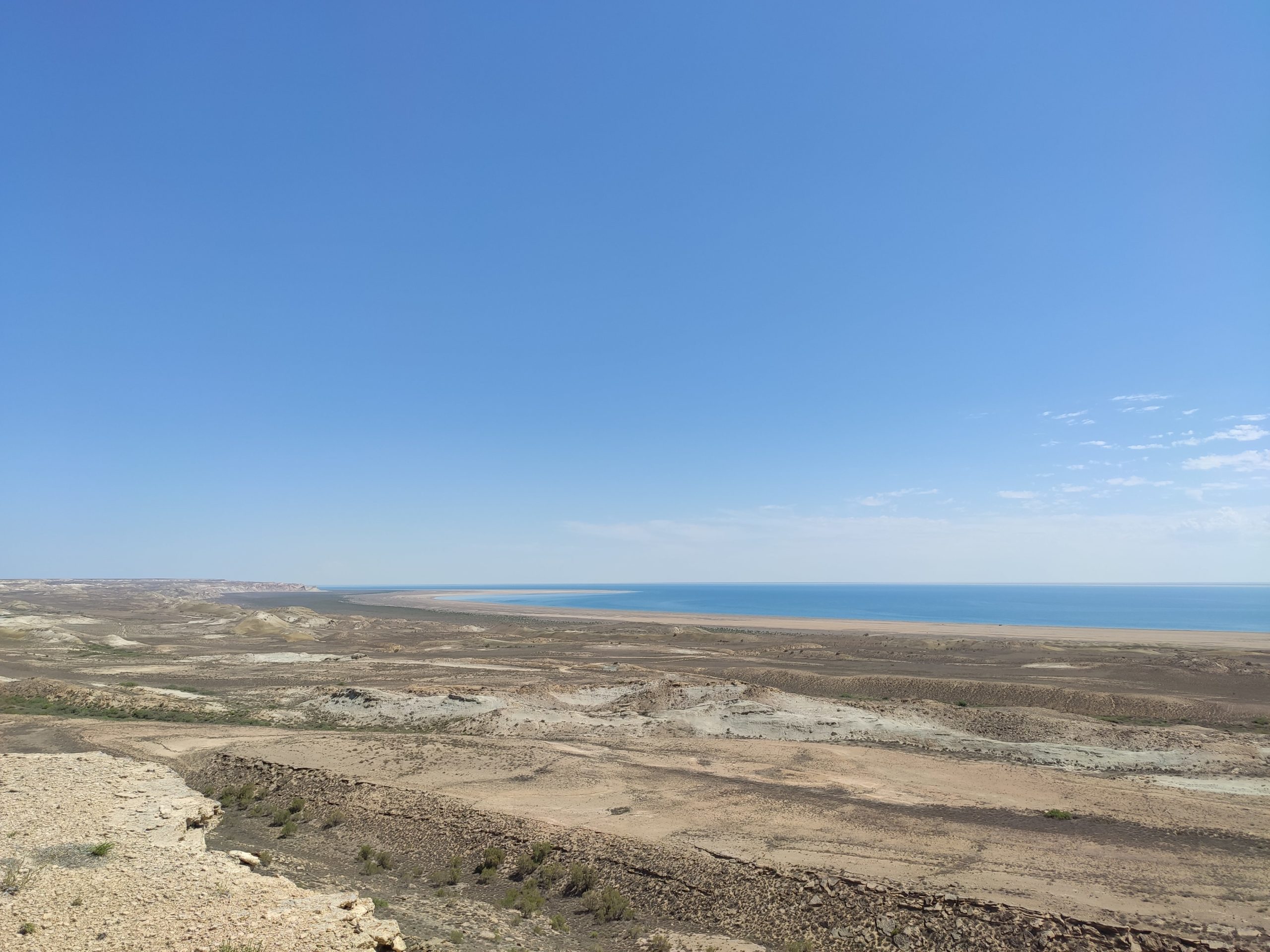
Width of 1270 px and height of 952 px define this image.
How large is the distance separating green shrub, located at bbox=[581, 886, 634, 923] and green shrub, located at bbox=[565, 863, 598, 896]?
6.4 inches

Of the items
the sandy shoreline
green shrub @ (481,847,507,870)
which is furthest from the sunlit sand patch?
the sandy shoreline

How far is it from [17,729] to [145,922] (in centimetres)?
2573

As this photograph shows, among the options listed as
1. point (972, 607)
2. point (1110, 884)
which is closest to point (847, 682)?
point (1110, 884)

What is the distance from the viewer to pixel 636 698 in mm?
37906

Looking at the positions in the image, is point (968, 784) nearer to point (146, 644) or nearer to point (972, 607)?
point (146, 644)

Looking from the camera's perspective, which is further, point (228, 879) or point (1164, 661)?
point (1164, 661)

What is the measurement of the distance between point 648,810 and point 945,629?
9549 centimetres

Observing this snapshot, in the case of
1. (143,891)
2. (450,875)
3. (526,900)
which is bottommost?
(450,875)

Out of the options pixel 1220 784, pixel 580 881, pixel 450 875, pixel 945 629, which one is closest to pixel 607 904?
pixel 580 881

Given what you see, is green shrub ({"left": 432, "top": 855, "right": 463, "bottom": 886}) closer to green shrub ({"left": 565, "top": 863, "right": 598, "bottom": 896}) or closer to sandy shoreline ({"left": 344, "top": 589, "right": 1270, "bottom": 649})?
green shrub ({"left": 565, "top": 863, "right": 598, "bottom": 896})

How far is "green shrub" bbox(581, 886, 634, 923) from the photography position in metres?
14.1

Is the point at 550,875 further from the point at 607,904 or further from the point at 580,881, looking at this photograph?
the point at 607,904

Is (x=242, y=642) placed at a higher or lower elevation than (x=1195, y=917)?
lower

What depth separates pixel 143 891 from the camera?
12.5 m
